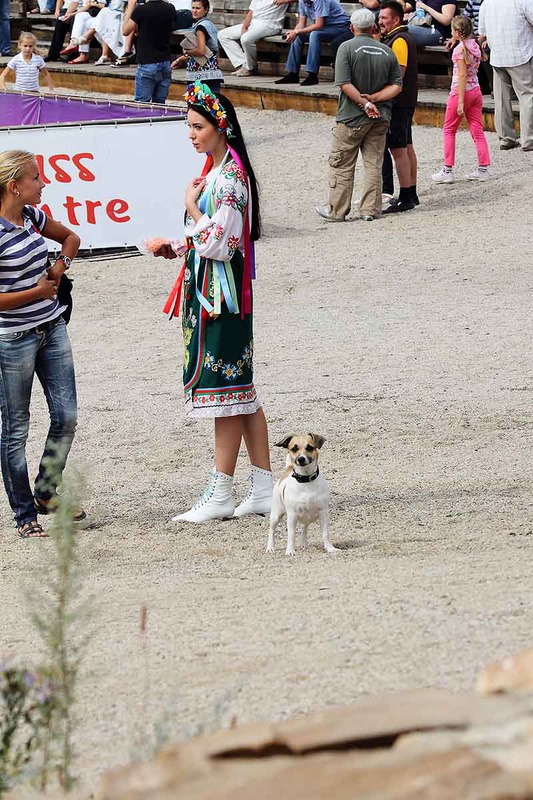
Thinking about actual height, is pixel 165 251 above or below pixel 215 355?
above

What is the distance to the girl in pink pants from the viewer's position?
569 inches

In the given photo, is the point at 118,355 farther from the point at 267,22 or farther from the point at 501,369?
the point at 267,22

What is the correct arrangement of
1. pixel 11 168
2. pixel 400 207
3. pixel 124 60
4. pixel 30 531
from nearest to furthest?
pixel 11 168, pixel 30 531, pixel 400 207, pixel 124 60

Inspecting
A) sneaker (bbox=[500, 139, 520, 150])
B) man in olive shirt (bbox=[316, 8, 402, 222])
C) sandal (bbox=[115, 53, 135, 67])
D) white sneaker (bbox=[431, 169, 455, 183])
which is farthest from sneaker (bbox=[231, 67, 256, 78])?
man in olive shirt (bbox=[316, 8, 402, 222])

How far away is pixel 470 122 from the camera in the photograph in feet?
49.7

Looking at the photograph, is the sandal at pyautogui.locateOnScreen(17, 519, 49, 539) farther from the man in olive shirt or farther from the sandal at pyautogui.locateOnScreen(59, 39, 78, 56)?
the sandal at pyautogui.locateOnScreen(59, 39, 78, 56)

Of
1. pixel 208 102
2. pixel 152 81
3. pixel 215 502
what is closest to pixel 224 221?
pixel 208 102

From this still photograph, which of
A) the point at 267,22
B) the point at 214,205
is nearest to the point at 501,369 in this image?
the point at 214,205

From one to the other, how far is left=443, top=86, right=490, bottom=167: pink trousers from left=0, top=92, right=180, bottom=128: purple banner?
11.4ft

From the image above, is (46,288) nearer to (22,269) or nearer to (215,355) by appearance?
(22,269)

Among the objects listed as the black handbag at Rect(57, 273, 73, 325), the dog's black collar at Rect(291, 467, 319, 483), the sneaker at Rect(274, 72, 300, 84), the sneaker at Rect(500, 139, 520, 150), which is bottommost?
the dog's black collar at Rect(291, 467, 319, 483)

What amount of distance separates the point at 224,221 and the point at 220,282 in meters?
0.31

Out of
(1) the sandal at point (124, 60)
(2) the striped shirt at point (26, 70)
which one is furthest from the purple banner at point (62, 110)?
(1) the sandal at point (124, 60)

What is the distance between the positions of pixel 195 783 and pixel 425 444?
5443 mm
